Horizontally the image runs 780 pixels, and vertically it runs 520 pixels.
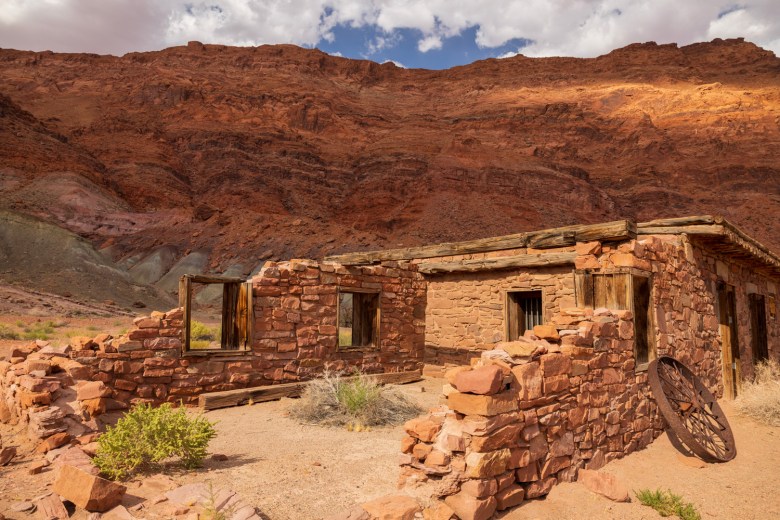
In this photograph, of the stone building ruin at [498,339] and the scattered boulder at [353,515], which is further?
the stone building ruin at [498,339]

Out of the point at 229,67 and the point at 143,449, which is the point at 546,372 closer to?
the point at 143,449

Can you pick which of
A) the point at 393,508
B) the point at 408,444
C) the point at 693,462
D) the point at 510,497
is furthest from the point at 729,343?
the point at 393,508

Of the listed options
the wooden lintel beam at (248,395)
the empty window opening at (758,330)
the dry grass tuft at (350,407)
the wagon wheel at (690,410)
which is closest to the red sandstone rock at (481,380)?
the wagon wheel at (690,410)

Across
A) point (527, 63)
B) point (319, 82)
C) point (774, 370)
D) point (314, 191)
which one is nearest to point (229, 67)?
point (319, 82)

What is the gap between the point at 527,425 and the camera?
164 inches

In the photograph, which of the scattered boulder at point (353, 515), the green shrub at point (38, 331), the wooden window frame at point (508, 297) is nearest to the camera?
the scattered boulder at point (353, 515)

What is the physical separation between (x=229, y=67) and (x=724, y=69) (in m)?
52.6

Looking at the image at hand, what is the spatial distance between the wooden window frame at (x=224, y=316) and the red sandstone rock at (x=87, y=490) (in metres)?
3.77

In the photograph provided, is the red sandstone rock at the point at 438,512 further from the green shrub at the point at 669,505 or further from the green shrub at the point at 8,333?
the green shrub at the point at 8,333

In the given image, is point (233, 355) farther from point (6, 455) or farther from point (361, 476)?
point (361, 476)

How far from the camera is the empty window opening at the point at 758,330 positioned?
10367mm

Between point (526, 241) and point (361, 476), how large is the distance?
6.07m

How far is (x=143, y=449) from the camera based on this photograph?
4.53 metres

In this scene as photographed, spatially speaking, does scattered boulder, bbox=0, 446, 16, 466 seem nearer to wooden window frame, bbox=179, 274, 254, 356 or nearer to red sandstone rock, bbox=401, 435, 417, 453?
wooden window frame, bbox=179, 274, 254, 356
